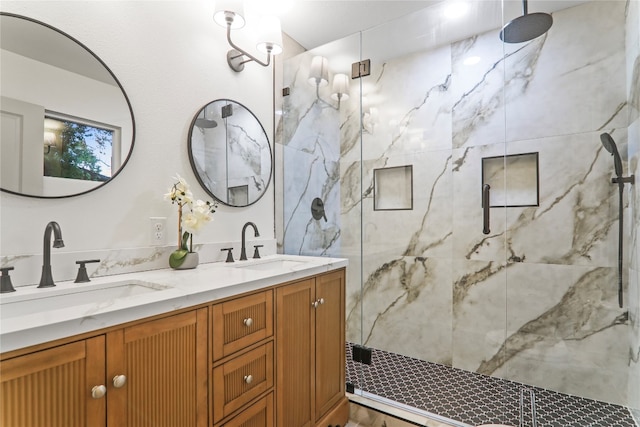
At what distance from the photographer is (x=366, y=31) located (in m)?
2.24

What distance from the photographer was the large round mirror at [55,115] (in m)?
Answer: 1.09

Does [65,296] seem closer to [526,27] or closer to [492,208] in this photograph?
[492,208]

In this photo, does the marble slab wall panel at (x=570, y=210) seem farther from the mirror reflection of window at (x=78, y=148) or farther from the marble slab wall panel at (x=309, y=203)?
the mirror reflection of window at (x=78, y=148)

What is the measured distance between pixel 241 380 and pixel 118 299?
0.54 metres

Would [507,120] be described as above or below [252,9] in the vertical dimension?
below

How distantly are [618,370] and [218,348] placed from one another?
7.37 feet

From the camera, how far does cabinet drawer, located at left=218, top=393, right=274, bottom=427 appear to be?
1.14 m

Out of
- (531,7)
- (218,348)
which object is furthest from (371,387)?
(531,7)

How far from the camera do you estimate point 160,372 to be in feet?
3.01

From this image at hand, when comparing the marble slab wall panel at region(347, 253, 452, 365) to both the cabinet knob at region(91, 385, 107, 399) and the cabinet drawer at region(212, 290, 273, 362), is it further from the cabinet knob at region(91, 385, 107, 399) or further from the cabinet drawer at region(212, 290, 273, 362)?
the cabinet knob at region(91, 385, 107, 399)

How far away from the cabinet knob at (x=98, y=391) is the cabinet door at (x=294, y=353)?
66 cm

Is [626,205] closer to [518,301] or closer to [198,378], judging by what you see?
[518,301]

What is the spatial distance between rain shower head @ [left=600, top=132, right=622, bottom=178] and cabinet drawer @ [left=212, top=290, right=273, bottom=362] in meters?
2.08

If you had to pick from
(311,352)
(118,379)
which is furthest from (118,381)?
(311,352)
